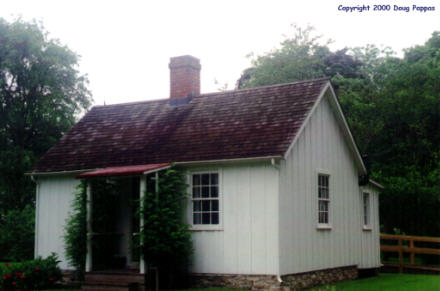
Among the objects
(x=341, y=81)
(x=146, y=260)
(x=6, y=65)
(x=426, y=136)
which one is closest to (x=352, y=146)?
(x=146, y=260)

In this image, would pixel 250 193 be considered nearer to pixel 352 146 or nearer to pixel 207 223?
pixel 207 223

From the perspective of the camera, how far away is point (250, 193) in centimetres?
1581

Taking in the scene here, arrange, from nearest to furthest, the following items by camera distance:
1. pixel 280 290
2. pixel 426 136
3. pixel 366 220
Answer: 1. pixel 280 290
2. pixel 366 220
3. pixel 426 136

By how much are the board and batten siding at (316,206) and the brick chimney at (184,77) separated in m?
4.67

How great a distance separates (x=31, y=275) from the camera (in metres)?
17.3

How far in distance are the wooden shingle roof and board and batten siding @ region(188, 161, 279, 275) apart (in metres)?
0.54

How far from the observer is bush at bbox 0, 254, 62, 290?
667 inches

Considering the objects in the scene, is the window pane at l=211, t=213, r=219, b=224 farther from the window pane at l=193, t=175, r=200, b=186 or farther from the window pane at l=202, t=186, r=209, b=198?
the window pane at l=193, t=175, r=200, b=186

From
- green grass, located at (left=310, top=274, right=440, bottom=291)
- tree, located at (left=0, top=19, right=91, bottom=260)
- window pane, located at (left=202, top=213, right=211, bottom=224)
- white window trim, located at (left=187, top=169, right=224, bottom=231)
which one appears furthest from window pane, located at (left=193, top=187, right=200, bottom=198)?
tree, located at (left=0, top=19, right=91, bottom=260)

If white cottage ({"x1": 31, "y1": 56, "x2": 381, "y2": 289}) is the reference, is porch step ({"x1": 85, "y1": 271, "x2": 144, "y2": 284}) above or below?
below

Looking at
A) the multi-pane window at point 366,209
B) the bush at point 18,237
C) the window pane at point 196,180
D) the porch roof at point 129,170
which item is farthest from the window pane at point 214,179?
the bush at point 18,237

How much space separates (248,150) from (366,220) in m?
7.12

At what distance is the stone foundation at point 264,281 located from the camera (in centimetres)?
1530

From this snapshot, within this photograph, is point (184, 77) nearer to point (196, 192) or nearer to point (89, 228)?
point (196, 192)
